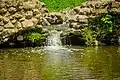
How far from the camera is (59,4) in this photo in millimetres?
32656

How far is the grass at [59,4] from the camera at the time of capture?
105 feet

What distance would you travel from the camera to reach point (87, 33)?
21.6m

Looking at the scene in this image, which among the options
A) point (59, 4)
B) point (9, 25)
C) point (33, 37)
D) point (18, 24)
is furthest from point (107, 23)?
point (59, 4)

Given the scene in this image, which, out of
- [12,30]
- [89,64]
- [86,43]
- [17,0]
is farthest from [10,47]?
[89,64]

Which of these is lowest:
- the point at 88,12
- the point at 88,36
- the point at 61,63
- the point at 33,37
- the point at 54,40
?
the point at 54,40

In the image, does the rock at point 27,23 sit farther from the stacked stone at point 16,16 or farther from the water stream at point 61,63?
the water stream at point 61,63

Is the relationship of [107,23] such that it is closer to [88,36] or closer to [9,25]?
[88,36]

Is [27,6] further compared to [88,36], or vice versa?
[27,6]

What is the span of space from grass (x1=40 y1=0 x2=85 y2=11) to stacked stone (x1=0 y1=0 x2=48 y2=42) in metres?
9.69

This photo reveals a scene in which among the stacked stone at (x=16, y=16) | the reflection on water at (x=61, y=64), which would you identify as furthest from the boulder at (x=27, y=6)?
the reflection on water at (x=61, y=64)

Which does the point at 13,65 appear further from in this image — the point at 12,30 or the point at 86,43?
the point at 86,43

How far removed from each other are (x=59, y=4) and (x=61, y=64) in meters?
18.3

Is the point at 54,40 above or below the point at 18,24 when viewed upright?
below

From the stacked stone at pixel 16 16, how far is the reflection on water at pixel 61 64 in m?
1.51
